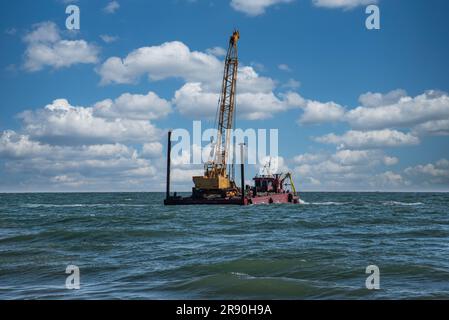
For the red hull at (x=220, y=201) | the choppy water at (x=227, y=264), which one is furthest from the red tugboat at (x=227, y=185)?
the choppy water at (x=227, y=264)

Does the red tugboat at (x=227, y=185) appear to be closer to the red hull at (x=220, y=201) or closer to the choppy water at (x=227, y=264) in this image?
the red hull at (x=220, y=201)

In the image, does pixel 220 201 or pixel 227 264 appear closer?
pixel 227 264

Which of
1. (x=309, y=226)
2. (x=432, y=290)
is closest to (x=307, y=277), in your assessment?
(x=432, y=290)

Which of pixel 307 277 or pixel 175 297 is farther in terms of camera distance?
Answer: pixel 307 277

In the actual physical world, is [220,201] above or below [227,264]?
A: above

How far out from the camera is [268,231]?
1106 inches

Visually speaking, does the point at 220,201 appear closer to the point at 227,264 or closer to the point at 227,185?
the point at 227,185

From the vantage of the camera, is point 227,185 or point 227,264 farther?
point 227,185

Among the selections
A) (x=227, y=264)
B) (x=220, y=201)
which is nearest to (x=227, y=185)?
(x=220, y=201)

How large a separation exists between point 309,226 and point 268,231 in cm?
457

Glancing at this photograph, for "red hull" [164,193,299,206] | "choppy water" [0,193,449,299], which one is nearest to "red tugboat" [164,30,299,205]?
"red hull" [164,193,299,206]

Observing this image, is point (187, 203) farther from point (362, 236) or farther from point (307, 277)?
point (307, 277)

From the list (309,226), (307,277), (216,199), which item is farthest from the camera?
(216,199)

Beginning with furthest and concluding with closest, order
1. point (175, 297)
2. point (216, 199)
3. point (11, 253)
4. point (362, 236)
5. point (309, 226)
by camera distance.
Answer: point (216, 199) < point (309, 226) < point (362, 236) < point (11, 253) < point (175, 297)
